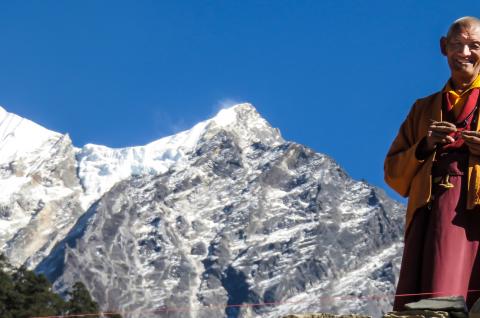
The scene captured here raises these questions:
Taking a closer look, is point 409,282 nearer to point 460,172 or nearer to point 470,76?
point 460,172

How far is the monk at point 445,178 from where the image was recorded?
9062 millimetres

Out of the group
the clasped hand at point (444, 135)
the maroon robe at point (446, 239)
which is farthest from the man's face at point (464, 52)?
the clasped hand at point (444, 135)

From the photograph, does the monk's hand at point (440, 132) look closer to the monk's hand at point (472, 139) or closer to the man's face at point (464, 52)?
the monk's hand at point (472, 139)

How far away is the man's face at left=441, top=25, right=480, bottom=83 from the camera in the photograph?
9.66 m

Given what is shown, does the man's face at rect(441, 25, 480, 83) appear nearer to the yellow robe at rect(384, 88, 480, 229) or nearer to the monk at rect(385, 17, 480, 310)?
the monk at rect(385, 17, 480, 310)

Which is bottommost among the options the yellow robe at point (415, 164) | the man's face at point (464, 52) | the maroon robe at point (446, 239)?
the maroon robe at point (446, 239)

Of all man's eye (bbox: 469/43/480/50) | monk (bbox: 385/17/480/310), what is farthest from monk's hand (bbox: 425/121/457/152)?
man's eye (bbox: 469/43/480/50)

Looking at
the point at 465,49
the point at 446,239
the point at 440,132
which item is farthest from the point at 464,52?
the point at 446,239

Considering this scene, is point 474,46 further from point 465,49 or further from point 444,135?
point 444,135

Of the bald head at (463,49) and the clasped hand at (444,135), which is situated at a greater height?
the bald head at (463,49)

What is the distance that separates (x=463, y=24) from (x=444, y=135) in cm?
82

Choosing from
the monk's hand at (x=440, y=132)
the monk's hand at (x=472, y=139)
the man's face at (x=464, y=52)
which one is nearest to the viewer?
the monk's hand at (x=472, y=139)

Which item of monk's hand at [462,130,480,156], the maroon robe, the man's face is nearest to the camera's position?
the maroon robe

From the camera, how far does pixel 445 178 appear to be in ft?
31.0
